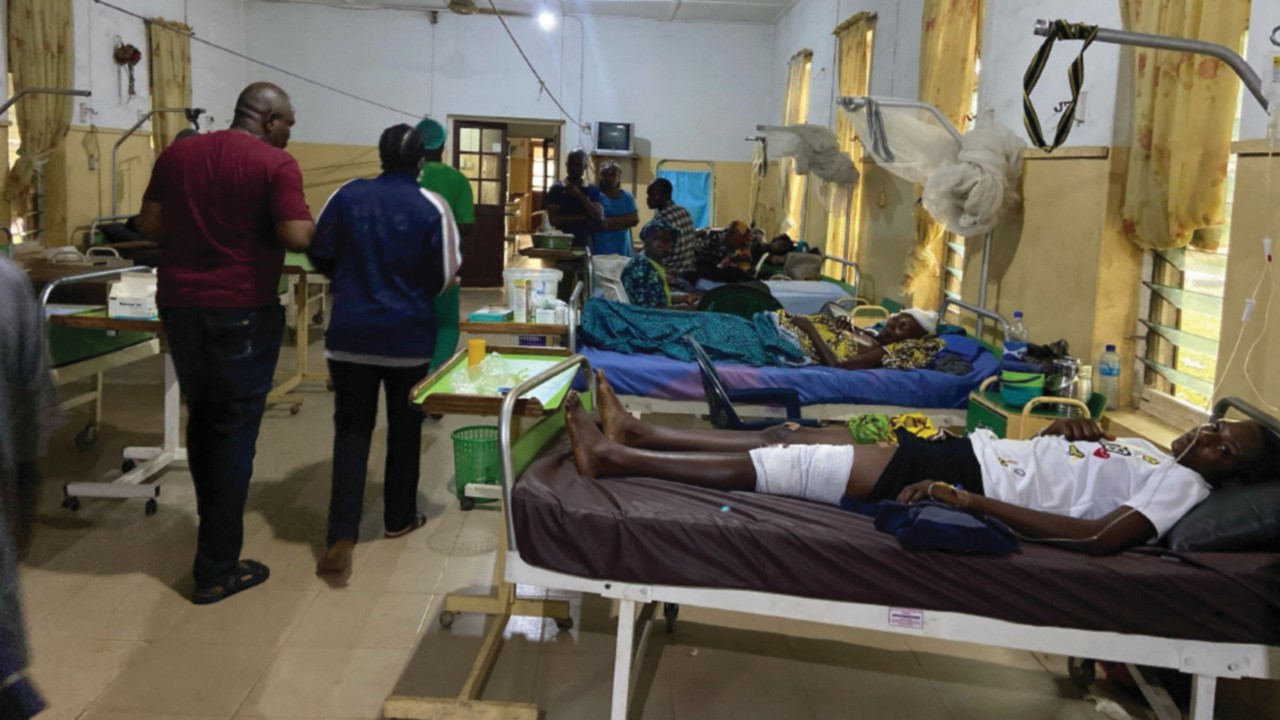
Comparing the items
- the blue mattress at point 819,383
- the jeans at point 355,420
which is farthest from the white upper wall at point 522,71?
the jeans at point 355,420

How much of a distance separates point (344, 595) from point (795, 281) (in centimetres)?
508

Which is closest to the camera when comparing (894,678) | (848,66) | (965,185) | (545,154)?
(894,678)

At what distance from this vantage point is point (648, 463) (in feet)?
9.44

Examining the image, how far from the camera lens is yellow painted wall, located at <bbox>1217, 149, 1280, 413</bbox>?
10.2 feet

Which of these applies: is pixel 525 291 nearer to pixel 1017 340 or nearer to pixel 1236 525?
pixel 1017 340

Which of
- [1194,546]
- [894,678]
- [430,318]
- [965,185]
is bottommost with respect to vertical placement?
[894,678]

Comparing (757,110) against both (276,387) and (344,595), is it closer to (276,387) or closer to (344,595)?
(276,387)

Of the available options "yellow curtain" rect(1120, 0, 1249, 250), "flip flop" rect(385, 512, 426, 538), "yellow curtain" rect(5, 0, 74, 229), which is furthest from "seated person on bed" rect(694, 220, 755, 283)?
"yellow curtain" rect(5, 0, 74, 229)

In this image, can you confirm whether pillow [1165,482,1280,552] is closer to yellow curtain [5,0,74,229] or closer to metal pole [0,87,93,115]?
metal pole [0,87,93,115]

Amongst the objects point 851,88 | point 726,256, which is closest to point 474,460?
point 726,256

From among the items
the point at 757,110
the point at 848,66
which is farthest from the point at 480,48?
the point at 848,66

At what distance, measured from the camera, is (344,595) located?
137 inches

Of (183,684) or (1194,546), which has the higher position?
(1194,546)

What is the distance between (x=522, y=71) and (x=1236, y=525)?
37.2ft
